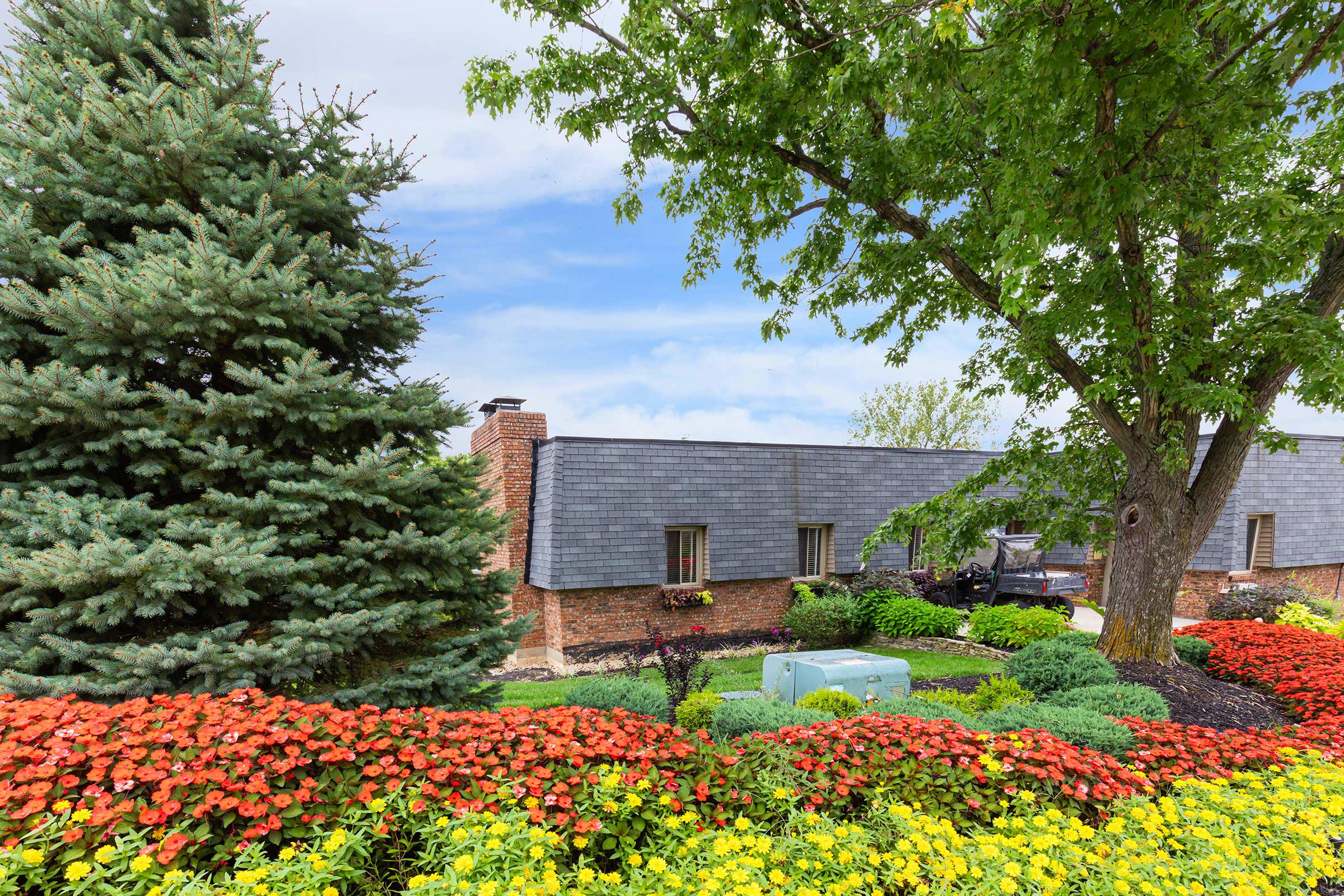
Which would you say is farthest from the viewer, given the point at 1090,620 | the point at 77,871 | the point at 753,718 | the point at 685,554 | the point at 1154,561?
the point at 1090,620

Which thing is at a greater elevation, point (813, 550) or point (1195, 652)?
point (813, 550)

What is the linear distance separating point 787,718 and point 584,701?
6.59 feet

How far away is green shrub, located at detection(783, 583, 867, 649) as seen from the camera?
13.5m

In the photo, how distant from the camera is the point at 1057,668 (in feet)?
23.5

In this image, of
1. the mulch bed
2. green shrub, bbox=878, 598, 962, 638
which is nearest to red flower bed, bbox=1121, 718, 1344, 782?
the mulch bed

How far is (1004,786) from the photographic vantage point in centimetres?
397

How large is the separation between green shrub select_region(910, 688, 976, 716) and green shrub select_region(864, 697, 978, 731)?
0.76 meters

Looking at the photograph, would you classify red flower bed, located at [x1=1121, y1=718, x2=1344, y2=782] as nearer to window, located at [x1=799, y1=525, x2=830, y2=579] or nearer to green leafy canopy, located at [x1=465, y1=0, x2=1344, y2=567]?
green leafy canopy, located at [x1=465, y1=0, x2=1344, y2=567]

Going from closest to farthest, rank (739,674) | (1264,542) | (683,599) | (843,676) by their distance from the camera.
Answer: (843,676) < (739,674) < (683,599) < (1264,542)

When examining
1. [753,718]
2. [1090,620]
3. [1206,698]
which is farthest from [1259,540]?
[753,718]

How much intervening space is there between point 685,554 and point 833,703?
855cm

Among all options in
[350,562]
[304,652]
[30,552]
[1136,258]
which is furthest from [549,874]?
[1136,258]

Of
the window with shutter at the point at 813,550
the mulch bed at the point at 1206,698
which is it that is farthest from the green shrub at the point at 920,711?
the window with shutter at the point at 813,550

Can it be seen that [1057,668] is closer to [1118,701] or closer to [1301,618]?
[1118,701]
